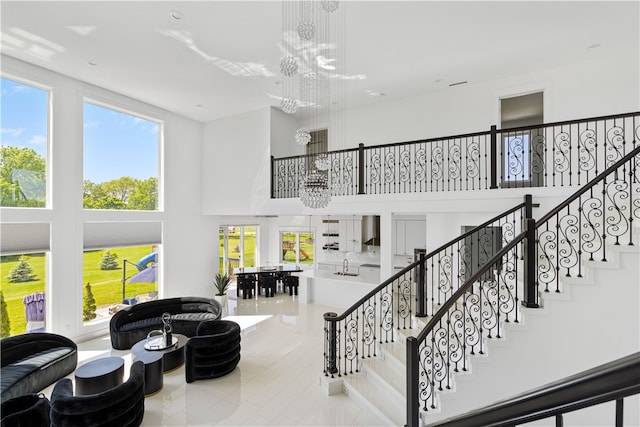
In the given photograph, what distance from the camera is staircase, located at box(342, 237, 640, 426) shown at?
347 cm

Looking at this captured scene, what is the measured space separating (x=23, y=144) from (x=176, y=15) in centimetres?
429

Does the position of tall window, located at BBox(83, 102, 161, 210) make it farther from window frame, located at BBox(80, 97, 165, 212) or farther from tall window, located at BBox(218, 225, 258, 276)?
tall window, located at BBox(218, 225, 258, 276)

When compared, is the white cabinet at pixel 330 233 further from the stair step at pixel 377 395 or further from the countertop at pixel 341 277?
the stair step at pixel 377 395

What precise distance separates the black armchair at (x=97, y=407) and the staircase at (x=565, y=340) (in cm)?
360

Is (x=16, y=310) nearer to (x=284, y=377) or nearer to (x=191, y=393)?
(x=191, y=393)

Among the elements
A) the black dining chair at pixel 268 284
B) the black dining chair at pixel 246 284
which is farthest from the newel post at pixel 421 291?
the black dining chair at pixel 246 284

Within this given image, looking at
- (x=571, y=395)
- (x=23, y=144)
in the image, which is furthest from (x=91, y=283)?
(x=571, y=395)

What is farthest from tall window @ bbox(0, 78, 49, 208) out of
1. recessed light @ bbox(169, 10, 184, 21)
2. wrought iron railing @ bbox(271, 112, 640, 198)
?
wrought iron railing @ bbox(271, 112, 640, 198)

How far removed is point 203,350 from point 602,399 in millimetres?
5635

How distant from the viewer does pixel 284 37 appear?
17.9 feet

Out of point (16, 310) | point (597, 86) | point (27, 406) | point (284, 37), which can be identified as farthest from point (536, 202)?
point (16, 310)

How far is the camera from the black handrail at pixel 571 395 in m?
0.71

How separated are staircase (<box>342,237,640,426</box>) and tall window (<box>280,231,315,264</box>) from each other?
8.69m

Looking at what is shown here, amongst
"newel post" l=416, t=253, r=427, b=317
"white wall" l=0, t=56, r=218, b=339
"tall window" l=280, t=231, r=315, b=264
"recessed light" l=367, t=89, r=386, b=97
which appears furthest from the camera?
"tall window" l=280, t=231, r=315, b=264
